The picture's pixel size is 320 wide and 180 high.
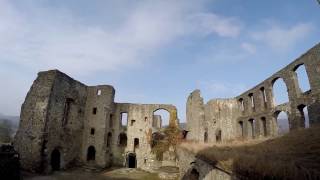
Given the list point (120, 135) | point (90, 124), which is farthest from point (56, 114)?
point (120, 135)

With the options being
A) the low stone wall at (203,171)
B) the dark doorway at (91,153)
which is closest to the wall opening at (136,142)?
the dark doorway at (91,153)

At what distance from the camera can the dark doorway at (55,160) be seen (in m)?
22.5

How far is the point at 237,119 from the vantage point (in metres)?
27.6

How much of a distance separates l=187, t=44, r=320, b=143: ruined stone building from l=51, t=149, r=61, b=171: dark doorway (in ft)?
46.9

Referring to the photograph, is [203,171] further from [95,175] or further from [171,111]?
[171,111]

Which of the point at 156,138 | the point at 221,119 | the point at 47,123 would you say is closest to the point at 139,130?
the point at 156,138

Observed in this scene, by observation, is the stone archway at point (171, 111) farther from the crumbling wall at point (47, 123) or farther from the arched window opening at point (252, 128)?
the crumbling wall at point (47, 123)

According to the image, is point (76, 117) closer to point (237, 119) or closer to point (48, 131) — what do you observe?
point (48, 131)

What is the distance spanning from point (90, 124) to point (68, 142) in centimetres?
346

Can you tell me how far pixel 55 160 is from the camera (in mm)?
22938

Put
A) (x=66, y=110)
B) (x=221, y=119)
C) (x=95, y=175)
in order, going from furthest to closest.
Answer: (x=221, y=119), (x=66, y=110), (x=95, y=175)

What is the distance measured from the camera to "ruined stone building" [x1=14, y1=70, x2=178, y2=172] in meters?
20.5

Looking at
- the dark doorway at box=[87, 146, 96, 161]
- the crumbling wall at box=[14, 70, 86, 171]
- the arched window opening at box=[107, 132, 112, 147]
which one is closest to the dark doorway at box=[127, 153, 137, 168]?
the arched window opening at box=[107, 132, 112, 147]

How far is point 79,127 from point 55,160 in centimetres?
430
